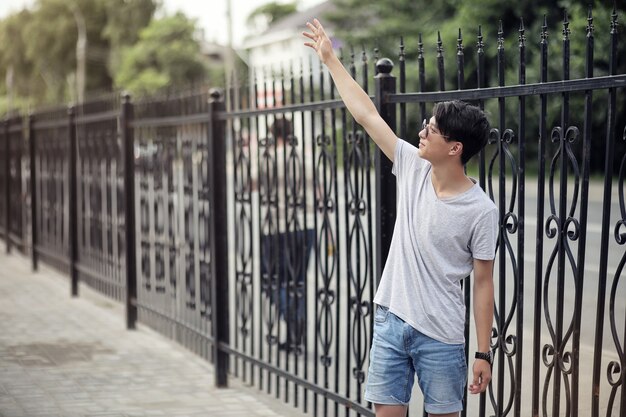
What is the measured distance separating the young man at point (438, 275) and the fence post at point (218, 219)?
372cm

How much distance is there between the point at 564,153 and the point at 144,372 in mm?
4572

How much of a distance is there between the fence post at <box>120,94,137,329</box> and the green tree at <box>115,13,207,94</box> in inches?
2305

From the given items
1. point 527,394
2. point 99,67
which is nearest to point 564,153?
point 527,394

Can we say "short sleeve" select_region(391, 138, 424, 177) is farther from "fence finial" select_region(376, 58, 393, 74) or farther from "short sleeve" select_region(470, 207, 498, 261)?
"fence finial" select_region(376, 58, 393, 74)

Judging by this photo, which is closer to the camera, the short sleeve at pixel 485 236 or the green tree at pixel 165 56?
the short sleeve at pixel 485 236

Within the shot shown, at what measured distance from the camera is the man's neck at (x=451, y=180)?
11.8ft

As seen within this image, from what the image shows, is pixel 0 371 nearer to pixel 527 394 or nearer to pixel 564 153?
pixel 527 394

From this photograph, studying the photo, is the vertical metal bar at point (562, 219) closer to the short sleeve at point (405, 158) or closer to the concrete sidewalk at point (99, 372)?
A: the short sleeve at point (405, 158)

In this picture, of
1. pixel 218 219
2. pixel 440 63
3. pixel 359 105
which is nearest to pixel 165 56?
pixel 218 219

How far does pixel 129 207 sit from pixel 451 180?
643 cm

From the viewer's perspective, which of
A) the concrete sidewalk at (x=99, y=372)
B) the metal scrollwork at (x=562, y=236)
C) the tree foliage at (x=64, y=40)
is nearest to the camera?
the metal scrollwork at (x=562, y=236)

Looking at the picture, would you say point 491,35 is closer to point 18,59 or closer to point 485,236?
point 485,236

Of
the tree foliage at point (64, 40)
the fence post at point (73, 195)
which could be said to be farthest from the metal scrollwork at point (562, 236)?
the tree foliage at point (64, 40)

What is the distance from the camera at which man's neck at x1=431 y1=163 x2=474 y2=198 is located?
142 inches
